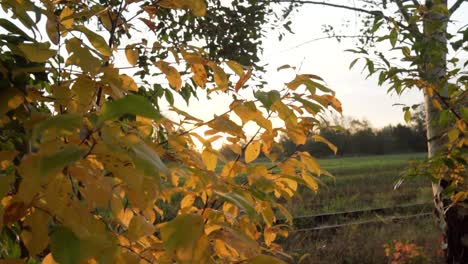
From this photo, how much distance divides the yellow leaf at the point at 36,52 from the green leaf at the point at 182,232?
1.07 ft

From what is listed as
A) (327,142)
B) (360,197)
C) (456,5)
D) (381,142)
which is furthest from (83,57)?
(381,142)

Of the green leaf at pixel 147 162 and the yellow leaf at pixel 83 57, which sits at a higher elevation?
the yellow leaf at pixel 83 57

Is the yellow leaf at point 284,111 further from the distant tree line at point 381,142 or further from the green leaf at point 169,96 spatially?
the distant tree line at point 381,142

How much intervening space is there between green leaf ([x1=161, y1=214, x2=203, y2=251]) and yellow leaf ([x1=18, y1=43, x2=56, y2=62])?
32 centimetres

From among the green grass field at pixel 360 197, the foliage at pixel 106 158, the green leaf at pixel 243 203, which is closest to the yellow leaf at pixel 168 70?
the foliage at pixel 106 158

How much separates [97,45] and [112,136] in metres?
0.28

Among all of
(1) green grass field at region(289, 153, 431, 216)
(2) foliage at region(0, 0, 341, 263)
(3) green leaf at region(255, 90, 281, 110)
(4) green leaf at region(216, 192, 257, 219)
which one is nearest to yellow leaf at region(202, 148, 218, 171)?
(2) foliage at region(0, 0, 341, 263)

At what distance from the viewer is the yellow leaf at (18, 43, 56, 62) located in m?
0.74

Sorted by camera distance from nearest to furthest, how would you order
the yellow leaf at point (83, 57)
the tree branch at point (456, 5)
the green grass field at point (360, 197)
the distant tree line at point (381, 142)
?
the yellow leaf at point (83, 57)
the tree branch at point (456, 5)
the green grass field at point (360, 197)
the distant tree line at point (381, 142)

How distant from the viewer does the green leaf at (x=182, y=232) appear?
2.16 ft

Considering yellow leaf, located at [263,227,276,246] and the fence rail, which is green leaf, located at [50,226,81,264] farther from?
the fence rail

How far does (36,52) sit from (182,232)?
1.19 ft

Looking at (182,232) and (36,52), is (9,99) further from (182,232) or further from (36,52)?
(182,232)

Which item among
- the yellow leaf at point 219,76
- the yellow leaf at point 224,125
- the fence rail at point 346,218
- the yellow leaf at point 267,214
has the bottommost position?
the fence rail at point 346,218
